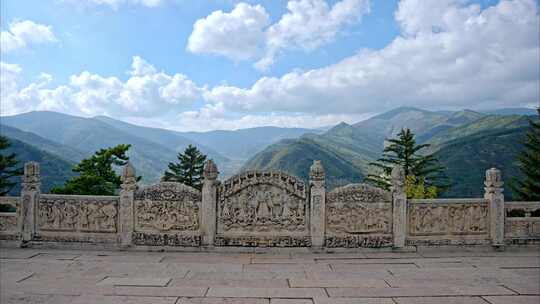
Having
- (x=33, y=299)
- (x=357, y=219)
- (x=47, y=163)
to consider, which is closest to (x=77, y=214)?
(x=33, y=299)

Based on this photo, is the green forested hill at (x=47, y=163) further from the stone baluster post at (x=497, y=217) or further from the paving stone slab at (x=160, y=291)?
the stone baluster post at (x=497, y=217)

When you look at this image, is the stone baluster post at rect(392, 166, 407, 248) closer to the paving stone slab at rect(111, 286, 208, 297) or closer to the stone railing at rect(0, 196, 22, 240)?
the paving stone slab at rect(111, 286, 208, 297)

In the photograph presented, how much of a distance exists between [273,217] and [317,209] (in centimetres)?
100

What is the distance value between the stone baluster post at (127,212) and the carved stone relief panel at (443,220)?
627 centimetres

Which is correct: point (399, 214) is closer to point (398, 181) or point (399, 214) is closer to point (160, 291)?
point (398, 181)

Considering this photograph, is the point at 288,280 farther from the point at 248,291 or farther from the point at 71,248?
the point at 71,248

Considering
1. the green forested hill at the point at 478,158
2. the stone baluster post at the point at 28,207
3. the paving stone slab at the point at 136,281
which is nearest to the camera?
the paving stone slab at the point at 136,281

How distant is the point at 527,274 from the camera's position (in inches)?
268

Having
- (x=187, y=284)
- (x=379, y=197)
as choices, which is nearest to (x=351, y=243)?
(x=379, y=197)

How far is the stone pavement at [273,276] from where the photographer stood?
5.57 meters

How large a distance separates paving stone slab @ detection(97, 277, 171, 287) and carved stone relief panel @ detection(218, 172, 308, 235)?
2.23 metres

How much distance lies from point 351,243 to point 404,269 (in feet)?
4.83

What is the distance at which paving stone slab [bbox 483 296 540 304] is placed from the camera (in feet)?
18.0

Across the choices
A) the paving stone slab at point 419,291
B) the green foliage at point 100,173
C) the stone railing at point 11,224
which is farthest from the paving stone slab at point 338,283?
the green foliage at point 100,173
